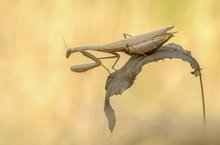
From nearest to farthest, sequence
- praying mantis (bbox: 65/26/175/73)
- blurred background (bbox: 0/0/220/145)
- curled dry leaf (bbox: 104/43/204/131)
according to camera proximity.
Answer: curled dry leaf (bbox: 104/43/204/131)
praying mantis (bbox: 65/26/175/73)
blurred background (bbox: 0/0/220/145)

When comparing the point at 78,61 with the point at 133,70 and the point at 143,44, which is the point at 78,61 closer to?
the point at 143,44

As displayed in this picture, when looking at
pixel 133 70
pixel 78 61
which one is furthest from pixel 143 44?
pixel 78 61

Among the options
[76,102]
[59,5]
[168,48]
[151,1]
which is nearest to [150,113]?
[168,48]

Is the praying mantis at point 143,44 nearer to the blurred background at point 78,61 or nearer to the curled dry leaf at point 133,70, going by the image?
the curled dry leaf at point 133,70

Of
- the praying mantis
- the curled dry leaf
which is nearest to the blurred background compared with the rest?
the praying mantis

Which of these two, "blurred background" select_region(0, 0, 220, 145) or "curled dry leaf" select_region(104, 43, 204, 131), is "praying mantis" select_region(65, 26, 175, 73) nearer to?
"curled dry leaf" select_region(104, 43, 204, 131)

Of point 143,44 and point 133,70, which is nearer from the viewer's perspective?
point 133,70
